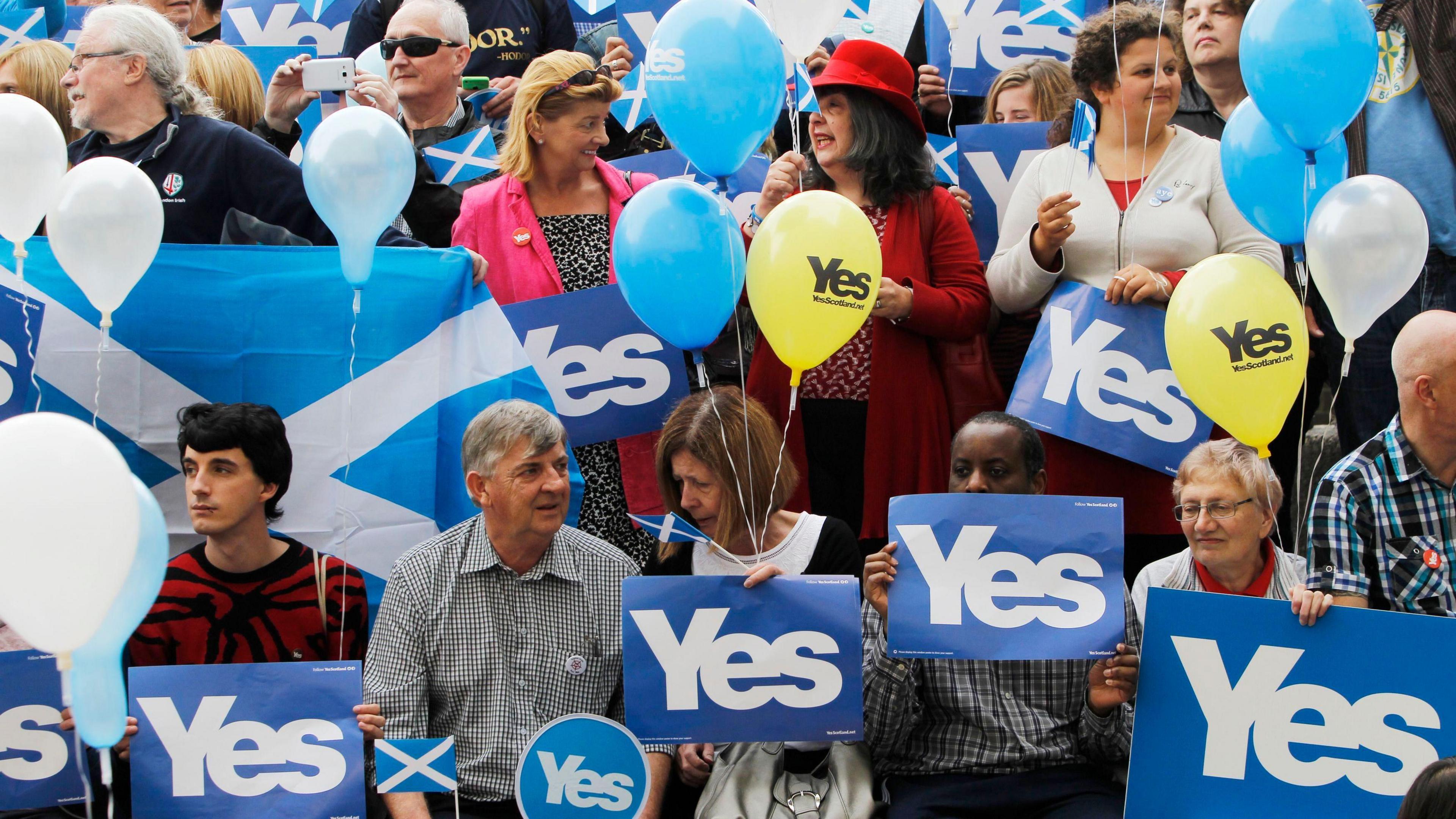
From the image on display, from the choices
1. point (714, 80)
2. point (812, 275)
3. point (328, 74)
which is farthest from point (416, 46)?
point (812, 275)

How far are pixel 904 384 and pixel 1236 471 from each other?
1.02 metres

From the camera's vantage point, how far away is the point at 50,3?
22.1ft

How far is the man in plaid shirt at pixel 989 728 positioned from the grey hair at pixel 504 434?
36.2 inches

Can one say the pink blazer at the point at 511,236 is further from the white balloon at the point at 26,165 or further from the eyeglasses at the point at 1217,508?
the eyeglasses at the point at 1217,508

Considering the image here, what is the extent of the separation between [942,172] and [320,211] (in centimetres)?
273

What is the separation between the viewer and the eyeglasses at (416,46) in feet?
17.6

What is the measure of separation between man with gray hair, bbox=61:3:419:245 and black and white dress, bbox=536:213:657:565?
72cm

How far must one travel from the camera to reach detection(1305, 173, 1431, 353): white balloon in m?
3.62

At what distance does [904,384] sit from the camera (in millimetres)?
4488

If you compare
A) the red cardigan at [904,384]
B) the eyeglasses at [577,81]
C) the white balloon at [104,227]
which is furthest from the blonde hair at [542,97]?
the white balloon at [104,227]

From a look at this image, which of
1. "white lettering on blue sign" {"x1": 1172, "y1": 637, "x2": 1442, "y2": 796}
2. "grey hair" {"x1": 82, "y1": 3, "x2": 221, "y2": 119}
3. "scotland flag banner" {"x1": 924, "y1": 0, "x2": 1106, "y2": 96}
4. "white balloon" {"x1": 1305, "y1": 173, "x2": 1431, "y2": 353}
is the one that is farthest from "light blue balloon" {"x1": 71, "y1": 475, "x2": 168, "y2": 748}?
"scotland flag banner" {"x1": 924, "y1": 0, "x2": 1106, "y2": 96}

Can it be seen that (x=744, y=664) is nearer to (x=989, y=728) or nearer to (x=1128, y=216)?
(x=989, y=728)

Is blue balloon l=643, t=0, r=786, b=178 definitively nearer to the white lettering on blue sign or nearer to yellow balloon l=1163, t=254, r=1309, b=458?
yellow balloon l=1163, t=254, r=1309, b=458

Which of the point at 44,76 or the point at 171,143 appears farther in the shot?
the point at 44,76
